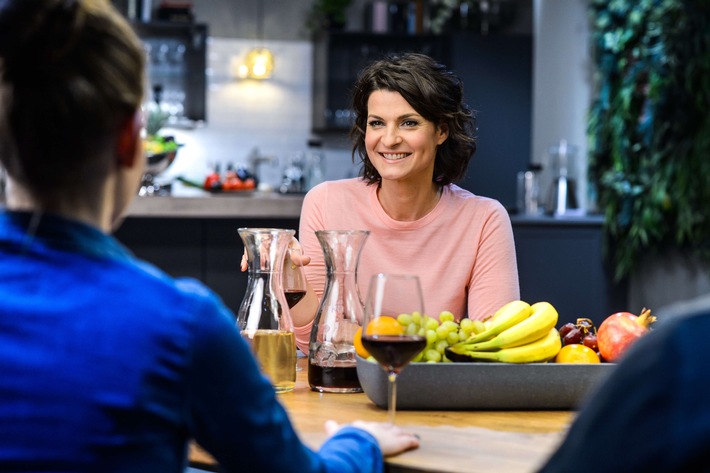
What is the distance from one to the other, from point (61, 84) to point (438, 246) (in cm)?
174

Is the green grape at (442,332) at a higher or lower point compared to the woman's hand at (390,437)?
higher

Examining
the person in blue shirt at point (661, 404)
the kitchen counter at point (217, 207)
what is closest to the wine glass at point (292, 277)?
the person in blue shirt at point (661, 404)

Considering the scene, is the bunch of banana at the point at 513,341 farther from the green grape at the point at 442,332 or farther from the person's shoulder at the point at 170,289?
the person's shoulder at the point at 170,289

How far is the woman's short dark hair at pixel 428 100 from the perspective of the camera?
2.56m

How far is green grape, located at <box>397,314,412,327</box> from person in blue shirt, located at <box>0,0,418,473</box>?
1.22 feet

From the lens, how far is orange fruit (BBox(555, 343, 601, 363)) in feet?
5.47

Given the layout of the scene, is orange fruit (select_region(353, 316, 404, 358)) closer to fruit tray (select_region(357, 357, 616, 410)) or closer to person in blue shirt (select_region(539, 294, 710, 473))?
fruit tray (select_region(357, 357, 616, 410))

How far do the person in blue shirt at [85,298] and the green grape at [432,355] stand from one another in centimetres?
63

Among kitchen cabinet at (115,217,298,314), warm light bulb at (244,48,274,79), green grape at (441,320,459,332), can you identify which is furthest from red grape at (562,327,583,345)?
warm light bulb at (244,48,274,79)

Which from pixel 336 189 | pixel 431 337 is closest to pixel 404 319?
pixel 431 337

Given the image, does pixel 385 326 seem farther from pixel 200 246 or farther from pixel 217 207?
pixel 200 246

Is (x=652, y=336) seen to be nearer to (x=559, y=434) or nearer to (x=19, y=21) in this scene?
(x=19, y=21)

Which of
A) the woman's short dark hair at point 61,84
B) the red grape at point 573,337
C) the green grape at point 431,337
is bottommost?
the red grape at point 573,337

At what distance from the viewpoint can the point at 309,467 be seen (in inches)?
43.8
